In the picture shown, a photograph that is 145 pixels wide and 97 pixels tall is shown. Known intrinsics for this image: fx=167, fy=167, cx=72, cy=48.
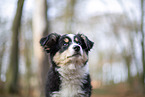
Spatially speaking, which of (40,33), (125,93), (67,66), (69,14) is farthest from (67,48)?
(125,93)

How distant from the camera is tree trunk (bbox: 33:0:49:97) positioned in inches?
308

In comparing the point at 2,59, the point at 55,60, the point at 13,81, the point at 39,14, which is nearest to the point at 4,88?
the point at 13,81

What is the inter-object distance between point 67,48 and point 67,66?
16.9 inches

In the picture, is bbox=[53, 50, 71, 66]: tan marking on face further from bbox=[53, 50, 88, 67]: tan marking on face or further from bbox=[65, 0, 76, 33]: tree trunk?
bbox=[65, 0, 76, 33]: tree trunk

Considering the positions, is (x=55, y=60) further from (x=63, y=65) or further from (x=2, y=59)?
(x=2, y=59)

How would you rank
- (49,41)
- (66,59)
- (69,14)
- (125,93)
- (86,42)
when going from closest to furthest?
(66,59) < (49,41) < (86,42) < (69,14) < (125,93)

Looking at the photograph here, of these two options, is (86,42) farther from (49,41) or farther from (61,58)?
(49,41)

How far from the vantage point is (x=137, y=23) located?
1314 centimetres

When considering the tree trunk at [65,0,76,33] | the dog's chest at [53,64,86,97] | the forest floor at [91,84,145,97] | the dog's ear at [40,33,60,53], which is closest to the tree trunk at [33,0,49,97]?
the dog's ear at [40,33,60,53]

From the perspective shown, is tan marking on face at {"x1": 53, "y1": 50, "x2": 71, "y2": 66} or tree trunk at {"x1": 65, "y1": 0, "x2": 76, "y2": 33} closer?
tan marking on face at {"x1": 53, "y1": 50, "x2": 71, "y2": 66}

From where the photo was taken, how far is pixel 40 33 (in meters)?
7.93

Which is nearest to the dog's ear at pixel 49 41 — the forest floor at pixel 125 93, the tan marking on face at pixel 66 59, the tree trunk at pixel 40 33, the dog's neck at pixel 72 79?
the tan marking on face at pixel 66 59

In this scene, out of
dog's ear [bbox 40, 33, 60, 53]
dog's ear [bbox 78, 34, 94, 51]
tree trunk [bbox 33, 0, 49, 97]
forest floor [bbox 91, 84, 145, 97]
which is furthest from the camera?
forest floor [bbox 91, 84, 145, 97]

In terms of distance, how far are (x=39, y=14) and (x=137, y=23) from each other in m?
8.32
